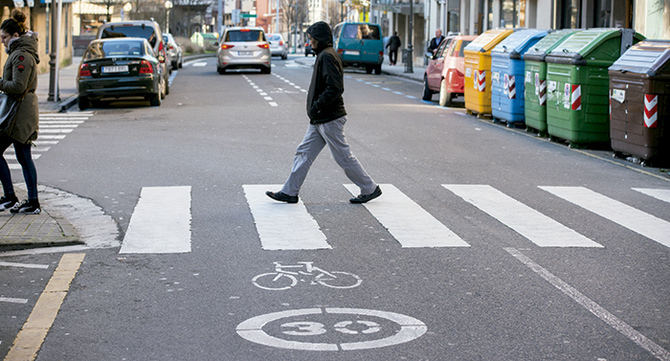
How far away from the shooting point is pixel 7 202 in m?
9.77

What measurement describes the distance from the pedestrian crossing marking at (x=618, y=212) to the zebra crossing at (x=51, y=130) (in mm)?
6534

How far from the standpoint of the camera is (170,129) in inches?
711

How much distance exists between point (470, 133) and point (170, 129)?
4875 millimetres

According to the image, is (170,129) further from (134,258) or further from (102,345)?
(102,345)

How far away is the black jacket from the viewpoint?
1012 centimetres

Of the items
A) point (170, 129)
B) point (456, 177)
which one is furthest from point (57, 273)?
point (170, 129)

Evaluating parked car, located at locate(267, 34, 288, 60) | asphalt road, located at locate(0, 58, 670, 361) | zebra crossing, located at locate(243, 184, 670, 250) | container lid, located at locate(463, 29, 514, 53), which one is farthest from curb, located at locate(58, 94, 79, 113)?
parked car, located at locate(267, 34, 288, 60)

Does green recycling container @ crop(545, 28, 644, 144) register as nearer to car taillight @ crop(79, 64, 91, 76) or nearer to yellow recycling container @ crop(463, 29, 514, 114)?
yellow recycling container @ crop(463, 29, 514, 114)

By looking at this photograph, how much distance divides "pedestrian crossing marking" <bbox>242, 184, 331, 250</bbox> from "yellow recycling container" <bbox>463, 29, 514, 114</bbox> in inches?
444

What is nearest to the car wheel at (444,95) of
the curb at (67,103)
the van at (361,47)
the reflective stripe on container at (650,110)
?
the curb at (67,103)

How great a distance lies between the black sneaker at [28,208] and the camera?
951 cm

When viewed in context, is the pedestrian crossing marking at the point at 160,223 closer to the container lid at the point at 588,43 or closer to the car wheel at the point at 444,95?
the container lid at the point at 588,43

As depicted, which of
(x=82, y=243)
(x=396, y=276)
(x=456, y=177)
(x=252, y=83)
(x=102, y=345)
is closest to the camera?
(x=102, y=345)

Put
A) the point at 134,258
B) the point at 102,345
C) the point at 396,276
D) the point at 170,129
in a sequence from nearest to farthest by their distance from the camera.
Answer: the point at 102,345, the point at 396,276, the point at 134,258, the point at 170,129
